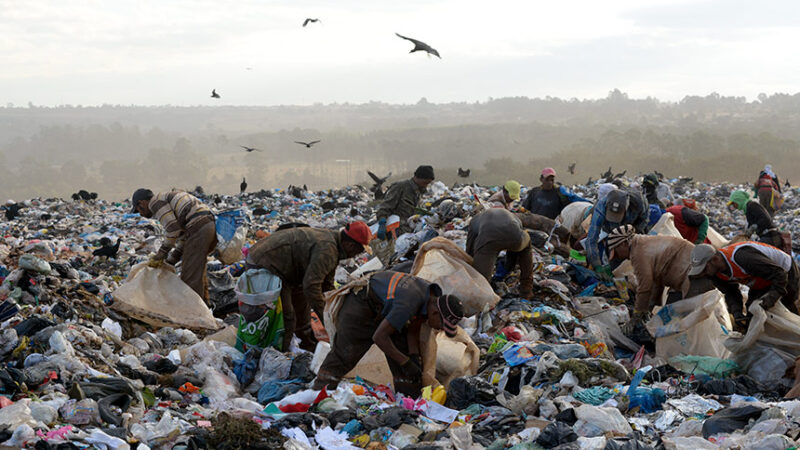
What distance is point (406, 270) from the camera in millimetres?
6719

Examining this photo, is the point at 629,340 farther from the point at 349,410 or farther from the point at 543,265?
the point at 349,410

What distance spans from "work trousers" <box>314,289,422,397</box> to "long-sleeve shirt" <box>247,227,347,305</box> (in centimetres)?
50

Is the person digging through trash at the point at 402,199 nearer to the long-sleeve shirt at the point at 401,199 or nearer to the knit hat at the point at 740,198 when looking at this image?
the long-sleeve shirt at the point at 401,199

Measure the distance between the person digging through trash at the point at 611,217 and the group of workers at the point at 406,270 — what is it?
0.4 inches

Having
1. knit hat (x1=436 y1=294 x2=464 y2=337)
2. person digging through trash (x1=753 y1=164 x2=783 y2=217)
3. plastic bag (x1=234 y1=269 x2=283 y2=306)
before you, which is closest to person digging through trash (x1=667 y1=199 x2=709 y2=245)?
person digging through trash (x1=753 y1=164 x2=783 y2=217)

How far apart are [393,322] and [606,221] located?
12.1 ft

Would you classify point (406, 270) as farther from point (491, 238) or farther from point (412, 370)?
point (412, 370)

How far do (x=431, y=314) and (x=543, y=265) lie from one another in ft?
12.7

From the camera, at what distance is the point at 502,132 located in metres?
71.3

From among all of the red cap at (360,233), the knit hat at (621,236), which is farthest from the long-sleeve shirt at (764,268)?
the red cap at (360,233)

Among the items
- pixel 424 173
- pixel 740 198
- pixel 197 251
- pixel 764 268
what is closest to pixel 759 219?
pixel 740 198

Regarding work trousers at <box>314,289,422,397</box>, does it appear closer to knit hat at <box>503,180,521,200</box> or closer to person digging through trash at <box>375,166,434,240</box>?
person digging through trash at <box>375,166,434,240</box>

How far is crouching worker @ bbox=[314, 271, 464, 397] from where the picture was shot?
A: 4.21 metres

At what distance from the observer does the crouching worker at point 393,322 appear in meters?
4.21
